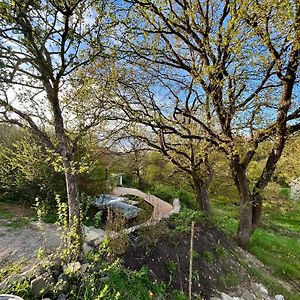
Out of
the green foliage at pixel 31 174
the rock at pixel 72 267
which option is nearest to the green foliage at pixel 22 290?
the rock at pixel 72 267

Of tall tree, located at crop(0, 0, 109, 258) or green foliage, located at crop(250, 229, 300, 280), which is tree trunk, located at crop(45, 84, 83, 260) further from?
green foliage, located at crop(250, 229, 300, 280)

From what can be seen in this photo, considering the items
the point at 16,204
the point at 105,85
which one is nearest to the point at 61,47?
the point at 105,85

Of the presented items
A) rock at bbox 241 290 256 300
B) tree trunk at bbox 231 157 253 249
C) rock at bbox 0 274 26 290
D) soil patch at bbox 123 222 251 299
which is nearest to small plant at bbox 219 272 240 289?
soil patch at bbox 123 222 251 299

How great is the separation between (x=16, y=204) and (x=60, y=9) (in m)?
8.49

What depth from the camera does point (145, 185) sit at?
1666 cm

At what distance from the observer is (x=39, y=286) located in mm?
3221

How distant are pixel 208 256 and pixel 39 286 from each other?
10.8 ft

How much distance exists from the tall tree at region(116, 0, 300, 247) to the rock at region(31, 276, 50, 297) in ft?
14.0

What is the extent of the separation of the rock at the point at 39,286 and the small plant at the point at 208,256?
315 centimetres

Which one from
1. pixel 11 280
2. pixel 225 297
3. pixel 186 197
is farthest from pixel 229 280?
pixel 186 197

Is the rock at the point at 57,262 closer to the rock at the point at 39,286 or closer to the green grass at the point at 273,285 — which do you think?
the rock at the point at 39,286

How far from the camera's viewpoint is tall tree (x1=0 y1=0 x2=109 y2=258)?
122 inches

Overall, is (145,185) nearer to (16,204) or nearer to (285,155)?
(16,204)

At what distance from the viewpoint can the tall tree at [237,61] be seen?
15.9 feet
